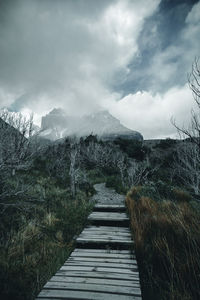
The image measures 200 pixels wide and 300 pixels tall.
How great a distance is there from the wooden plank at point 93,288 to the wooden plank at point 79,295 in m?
0.05

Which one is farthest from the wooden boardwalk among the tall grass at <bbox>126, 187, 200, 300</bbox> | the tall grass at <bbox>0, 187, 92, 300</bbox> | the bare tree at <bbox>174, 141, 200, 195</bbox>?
the bare tree at <bbox>174, 141, 200, 195</bbox>

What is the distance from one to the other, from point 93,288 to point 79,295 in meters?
0.18

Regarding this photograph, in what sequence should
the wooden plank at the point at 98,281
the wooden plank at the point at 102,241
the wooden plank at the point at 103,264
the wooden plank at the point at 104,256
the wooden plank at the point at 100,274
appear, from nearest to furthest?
the wooden plank at the point at 98,281 → the wooden plank at the point at 100,274 → the wooden plank at the point at 103,264 → the wooden plank at the point at 104,256 → the wooden plank at the point at 102,241

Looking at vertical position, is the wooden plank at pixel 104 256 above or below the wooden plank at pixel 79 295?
below

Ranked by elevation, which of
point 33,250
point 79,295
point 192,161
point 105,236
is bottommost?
point 33,250

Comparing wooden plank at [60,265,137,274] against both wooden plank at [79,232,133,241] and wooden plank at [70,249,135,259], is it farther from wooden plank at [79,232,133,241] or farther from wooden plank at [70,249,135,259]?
wooden plank at [79,232,133,241]

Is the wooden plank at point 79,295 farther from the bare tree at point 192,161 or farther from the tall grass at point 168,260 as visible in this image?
the bare tree at point 192,161

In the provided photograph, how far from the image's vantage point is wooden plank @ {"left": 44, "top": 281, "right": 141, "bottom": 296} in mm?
1502

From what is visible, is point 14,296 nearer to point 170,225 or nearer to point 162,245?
point 162,245

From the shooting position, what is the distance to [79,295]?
57.6 inches

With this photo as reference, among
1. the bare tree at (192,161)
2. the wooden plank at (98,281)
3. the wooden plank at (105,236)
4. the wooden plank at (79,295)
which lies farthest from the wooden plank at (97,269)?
the bare tree at (192,161)

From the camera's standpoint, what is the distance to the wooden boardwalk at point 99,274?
4.84ft

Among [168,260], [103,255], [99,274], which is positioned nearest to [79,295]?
[99,274]

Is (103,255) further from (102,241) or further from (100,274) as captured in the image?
(100,274)
